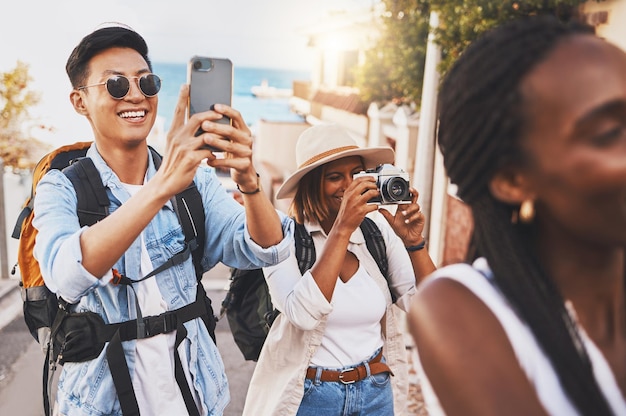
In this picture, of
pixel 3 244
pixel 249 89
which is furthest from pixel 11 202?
pixel 249 89

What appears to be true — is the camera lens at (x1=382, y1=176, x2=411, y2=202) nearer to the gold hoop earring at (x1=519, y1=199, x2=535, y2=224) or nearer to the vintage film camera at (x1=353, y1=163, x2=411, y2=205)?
the vintage film camera at (x1=353, y1=163, x2=411, y2=205)

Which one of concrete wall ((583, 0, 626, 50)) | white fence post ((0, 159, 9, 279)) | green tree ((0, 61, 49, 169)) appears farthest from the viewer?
green tree ((0, 61, 49, 169))

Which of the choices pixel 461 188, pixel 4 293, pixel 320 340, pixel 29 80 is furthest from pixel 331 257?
pixel 29 80

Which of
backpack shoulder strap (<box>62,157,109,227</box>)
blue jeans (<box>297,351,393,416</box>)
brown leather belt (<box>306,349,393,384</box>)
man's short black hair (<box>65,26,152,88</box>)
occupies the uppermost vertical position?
man's short black hair (<box>65,26,152,88</box>)

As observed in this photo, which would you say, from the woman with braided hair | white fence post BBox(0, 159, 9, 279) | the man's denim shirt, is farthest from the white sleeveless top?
white fence post BBox(0, 159, 9, 279)

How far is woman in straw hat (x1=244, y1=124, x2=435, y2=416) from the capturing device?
2547 mm

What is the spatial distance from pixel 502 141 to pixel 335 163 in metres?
1.94

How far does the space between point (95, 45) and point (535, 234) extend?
166cm

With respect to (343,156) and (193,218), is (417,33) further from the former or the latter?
(193,218)

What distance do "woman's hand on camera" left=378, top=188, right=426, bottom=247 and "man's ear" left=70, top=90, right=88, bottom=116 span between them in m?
1.13

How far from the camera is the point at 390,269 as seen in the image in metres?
2.82

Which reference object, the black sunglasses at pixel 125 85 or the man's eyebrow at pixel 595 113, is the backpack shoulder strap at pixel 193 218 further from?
the man's eyebrow at pixel 595 113

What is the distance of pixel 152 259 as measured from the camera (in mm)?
2164

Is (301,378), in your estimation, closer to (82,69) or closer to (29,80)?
(82,69)
